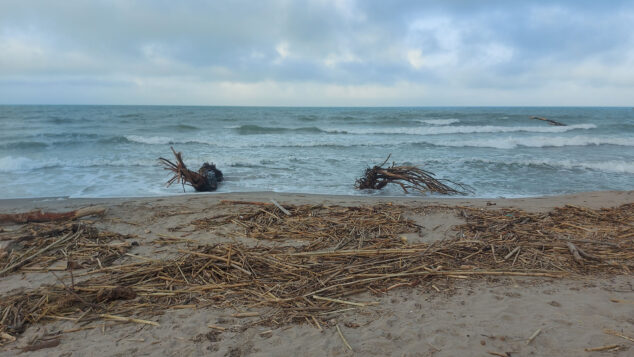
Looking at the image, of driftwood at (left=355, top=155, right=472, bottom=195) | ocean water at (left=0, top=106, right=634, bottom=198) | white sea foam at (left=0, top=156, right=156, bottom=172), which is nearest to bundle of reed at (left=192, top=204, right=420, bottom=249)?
driftwood at (left=355, top=155, right=472, bottom=195)

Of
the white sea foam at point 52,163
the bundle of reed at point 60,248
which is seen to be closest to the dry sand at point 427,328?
the bundle of reed at point 60,248

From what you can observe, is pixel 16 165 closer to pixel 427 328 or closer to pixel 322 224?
pixel 322 224

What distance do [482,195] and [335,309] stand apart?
21.2 feet

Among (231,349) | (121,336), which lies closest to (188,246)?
(121,336)

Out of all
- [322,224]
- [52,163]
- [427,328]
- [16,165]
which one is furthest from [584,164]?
[16,165]

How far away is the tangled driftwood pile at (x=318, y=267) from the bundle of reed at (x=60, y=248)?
382mm

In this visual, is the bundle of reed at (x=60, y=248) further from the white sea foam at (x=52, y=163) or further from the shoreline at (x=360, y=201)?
the white sea foam at (x=52, y=163)

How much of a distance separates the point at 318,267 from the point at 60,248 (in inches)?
112

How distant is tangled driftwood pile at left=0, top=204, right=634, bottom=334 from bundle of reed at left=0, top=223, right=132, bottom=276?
0.38m

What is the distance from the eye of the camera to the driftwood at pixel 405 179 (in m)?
7.88

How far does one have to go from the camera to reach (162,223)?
498 cm

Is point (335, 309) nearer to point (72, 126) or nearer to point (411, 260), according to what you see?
point (411, 260)

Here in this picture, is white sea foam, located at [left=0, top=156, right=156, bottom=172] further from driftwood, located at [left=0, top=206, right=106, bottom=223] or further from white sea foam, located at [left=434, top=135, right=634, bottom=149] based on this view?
white sea foam, located at [left=434, top=135, right=634, bottom=149]

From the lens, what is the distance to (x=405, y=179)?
7.90m
